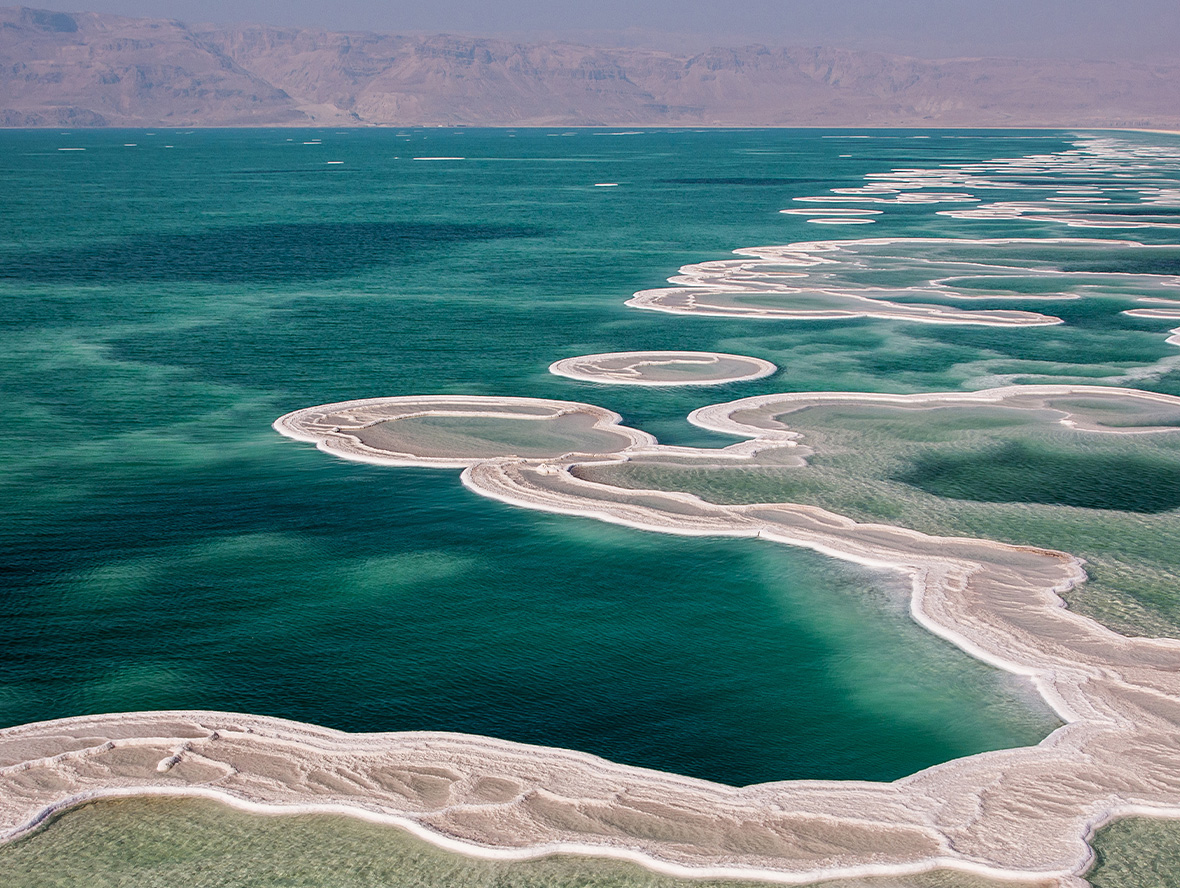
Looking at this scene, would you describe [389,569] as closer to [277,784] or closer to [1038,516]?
[277,784]

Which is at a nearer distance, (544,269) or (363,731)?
(363,731)

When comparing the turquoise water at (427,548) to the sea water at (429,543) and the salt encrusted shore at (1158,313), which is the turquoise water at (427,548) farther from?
the salt encrusted shore at (1158,313)

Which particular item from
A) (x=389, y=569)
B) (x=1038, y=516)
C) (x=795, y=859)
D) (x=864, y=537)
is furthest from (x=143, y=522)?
(x=1038, y=516)

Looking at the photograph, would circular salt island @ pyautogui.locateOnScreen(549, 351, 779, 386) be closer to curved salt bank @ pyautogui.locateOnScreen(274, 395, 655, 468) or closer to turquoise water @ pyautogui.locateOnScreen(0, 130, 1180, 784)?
turquoise water @ pyautogui.locateOnScreen(0, 130, 1180, 784)

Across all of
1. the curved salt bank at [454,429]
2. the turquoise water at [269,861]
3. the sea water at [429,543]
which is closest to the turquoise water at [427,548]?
the sea water at [429,543]

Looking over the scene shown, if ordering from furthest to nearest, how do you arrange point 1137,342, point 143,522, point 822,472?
1. point 1137,342
2. point 822,472
3. point 143,522

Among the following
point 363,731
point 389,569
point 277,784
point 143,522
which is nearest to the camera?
point 277,784
